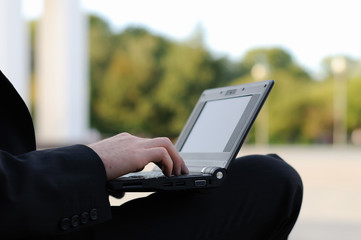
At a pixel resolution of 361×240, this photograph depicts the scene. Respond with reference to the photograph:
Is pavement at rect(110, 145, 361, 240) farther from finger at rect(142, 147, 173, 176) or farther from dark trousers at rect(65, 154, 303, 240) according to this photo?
finger at rect(142, 147, 173, 176)

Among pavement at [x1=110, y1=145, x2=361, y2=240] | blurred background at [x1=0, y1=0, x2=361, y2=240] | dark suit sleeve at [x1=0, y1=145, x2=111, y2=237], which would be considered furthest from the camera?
blurred background at [x1=0, y1=0, x2=361, y2=240]

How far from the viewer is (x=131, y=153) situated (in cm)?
101

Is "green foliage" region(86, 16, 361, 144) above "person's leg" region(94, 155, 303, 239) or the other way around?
the other way around

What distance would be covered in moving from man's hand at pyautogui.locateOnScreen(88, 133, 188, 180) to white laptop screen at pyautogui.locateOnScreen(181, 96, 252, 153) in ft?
0.81

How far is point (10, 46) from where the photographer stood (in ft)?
27.7

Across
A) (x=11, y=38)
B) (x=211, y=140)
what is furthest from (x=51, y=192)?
(x=11, y=38)

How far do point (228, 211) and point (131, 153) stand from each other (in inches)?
10.9

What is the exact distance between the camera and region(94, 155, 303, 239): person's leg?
116 cm

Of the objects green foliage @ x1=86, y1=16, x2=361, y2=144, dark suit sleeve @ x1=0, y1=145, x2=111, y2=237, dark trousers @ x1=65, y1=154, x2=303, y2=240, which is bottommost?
green foliage @ x1=86, y1=16, x2=361, y2=144

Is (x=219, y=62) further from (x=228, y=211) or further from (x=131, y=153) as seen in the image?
(x=131, y=153)

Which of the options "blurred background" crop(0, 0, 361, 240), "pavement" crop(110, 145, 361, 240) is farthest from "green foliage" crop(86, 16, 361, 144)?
"pavement" crop(110, 145, 361, 240)

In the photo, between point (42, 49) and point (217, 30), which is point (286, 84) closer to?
point (217, 30)

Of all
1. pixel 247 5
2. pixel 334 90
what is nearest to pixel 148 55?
pixel 247 5

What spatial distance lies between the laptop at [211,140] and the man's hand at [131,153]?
3cm
